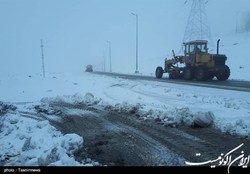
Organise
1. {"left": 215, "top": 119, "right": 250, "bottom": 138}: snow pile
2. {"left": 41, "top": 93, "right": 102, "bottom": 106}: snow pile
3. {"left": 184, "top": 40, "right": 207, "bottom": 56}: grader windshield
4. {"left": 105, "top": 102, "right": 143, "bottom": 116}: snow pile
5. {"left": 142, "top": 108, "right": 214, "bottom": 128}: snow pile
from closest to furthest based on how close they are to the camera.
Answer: {"left": 215, "top": 119, "right": 250, "bottom": 138}: snow pile < {"left": 142, "top": 108, "right": 214, "bottom": 128}: snow pile < {"left": 105, "top": 102, "right": 143, "bottom": 116}: snow pile < {"left": 41, "top": 93, "right": 102, "bottom": 106}: snow pile < {"left": 184, "top": 40, "right": 207, "bottom": 56}: grader windshield

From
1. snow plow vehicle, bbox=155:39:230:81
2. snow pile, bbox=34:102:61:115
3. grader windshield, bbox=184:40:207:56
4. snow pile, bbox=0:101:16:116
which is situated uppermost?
grader windshield, bbox=184:40:207:56

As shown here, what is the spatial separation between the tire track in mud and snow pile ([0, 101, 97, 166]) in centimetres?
33

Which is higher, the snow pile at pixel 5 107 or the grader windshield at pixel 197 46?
the grader windshield at pixel 197 46

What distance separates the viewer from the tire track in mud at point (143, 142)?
5.43 m

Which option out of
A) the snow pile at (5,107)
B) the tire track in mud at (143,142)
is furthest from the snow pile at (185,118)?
the snow pile at (5,107)

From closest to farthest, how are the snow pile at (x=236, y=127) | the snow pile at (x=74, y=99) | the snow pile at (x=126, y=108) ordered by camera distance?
the snow pile at (x=236, y=127)
the snow pile at (x=126, y=108)
the snow pile at (x=74, y=99)

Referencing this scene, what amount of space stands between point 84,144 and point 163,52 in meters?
62.1

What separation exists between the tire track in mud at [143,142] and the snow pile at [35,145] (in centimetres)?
33

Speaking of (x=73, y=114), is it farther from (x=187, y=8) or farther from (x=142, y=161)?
(x=187, y=8)

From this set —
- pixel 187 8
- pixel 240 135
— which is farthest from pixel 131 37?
pixel 240 135

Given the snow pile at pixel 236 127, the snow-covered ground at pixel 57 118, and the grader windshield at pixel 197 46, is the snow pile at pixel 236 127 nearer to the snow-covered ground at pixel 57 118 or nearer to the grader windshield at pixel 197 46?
the snow-covered ground at pixel 57 118

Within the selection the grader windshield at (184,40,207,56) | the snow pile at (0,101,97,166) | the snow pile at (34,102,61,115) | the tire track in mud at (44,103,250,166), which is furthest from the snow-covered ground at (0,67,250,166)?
the grader windshield at (184,40,207,56)

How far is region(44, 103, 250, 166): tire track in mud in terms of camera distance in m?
5.43

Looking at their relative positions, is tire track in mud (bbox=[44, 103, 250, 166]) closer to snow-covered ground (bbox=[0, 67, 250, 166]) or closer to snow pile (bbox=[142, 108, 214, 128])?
snow pile (bbox=[142, 108, 214, 128])
